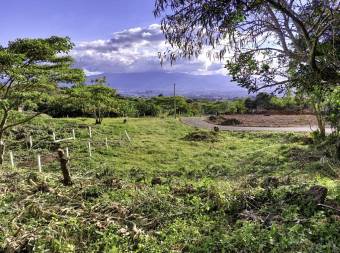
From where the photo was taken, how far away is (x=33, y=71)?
14289 millimetres

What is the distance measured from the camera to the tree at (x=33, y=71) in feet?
45.4

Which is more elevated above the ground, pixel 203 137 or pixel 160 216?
pixel 160 216

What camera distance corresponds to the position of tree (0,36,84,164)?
45.4ft

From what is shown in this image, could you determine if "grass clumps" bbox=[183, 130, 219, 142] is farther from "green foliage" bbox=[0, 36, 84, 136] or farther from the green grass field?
the green grass field

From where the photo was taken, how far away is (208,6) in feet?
19.5

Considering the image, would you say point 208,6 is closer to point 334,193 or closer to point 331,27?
point 331,27

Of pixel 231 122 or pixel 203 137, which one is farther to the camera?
pixel 231 122

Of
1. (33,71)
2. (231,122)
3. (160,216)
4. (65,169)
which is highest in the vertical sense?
(33,71)

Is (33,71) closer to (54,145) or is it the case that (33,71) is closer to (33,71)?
(33,71)

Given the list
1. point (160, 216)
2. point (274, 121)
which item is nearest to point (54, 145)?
point (160, 216)

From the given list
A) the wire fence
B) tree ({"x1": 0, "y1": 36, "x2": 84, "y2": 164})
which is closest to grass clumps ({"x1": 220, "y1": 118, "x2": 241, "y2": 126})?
the wire fence

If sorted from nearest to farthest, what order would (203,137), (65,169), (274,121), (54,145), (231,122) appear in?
(65,169)
(54,145)
(203,137)
(274,121)
(231,122)

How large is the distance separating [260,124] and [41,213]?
100ft

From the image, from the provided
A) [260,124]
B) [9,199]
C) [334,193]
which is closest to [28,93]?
[9,199]
